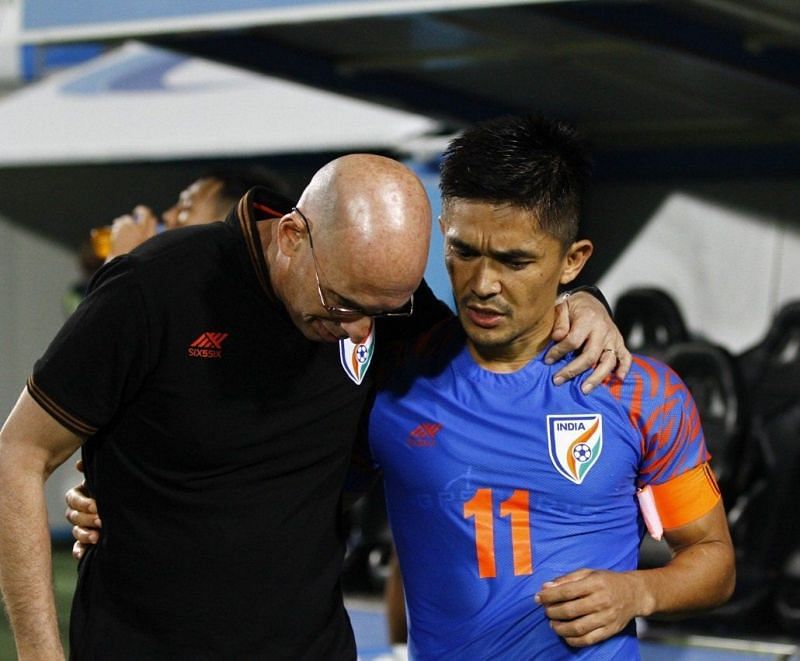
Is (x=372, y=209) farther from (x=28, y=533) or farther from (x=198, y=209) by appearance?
(x=198, y=209)

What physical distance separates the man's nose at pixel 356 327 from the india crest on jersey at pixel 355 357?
0.46ft

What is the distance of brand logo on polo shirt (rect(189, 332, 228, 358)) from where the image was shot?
2.28 metres

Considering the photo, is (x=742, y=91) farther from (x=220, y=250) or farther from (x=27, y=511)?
(x=27, y=511)

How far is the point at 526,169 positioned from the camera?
246 centimetres

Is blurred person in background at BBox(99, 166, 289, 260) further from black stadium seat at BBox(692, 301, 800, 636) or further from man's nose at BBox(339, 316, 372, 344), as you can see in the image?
black stadium seat at BBox(692, 301, 800, 636)

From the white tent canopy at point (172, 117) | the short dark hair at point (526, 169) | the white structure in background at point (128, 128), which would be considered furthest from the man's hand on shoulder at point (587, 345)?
the white tent canopy at point (172, 117)

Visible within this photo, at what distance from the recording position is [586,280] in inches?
282

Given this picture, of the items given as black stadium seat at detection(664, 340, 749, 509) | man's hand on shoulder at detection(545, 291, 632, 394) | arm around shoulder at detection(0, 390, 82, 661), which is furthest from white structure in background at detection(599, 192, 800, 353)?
arm around shoulder at detection(0, 390, 82, 661)

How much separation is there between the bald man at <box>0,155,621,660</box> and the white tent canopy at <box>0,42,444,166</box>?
4414 mm

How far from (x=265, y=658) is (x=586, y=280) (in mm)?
4995

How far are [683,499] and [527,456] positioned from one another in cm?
29

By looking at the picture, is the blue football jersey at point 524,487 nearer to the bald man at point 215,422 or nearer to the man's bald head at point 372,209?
the bald man at point 215,422

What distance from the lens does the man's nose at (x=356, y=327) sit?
226 cm

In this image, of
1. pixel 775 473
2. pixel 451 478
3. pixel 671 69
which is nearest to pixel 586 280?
pixel 775 473
